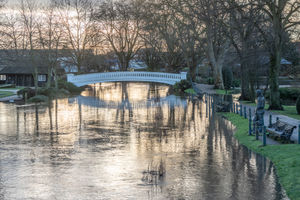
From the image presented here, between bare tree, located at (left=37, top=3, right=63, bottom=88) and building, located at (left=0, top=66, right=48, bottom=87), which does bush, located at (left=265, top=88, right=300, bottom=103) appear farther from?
building, located at (left=0, top=66, right=48, bottom=87)

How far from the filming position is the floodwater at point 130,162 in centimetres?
1139

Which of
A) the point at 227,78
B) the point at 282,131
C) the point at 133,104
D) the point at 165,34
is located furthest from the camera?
the point at 165,34

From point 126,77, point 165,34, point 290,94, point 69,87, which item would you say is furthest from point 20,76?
point 290,94

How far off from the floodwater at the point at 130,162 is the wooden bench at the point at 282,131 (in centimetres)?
175

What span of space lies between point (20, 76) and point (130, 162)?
2369 inches

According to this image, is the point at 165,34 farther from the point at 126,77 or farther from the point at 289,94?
the point at 289,94

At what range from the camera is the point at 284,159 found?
14.3 metres

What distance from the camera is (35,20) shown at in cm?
5303

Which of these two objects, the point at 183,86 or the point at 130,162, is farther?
the point at 183,86

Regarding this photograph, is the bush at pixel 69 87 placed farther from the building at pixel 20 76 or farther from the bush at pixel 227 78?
the bush at pixel 227 78

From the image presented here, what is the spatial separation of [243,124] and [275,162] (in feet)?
28.3

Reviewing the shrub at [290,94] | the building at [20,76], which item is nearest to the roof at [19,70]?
the building at [20,76]

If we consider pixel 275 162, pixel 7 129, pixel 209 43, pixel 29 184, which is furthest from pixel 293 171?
pixel 209 43

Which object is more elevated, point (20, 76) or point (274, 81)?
point (20, 76)
